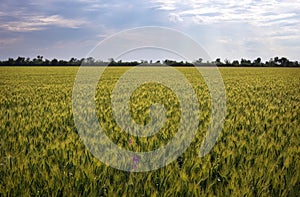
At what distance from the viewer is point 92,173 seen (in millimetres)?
3848

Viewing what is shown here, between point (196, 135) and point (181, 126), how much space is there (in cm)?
69

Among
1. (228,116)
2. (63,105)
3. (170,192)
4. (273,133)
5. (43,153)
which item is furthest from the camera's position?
(63,105)

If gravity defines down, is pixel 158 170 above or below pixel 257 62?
below

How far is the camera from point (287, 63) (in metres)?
91.4

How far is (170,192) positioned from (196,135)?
2.48 m

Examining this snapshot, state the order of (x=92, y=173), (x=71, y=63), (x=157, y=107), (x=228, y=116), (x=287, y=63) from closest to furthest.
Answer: (x=92, y=173) < (x=228, y=116) < (x=157, y=107) < (x=71, y=63) < (x=287, y=63)

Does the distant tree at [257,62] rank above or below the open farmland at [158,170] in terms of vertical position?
above

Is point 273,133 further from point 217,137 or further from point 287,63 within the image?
point 287,63

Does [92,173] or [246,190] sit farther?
[92,173]

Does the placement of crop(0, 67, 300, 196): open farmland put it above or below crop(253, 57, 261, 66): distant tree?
below

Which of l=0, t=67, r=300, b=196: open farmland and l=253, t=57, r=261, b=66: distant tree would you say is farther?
l=253, t=57, r=261, b=66: distant tree

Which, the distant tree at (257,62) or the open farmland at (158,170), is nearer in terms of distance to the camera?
the open farmland at (158,170)

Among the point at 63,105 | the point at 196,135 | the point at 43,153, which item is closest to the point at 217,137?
the point at 196,135

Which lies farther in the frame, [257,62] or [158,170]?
[257,62]
